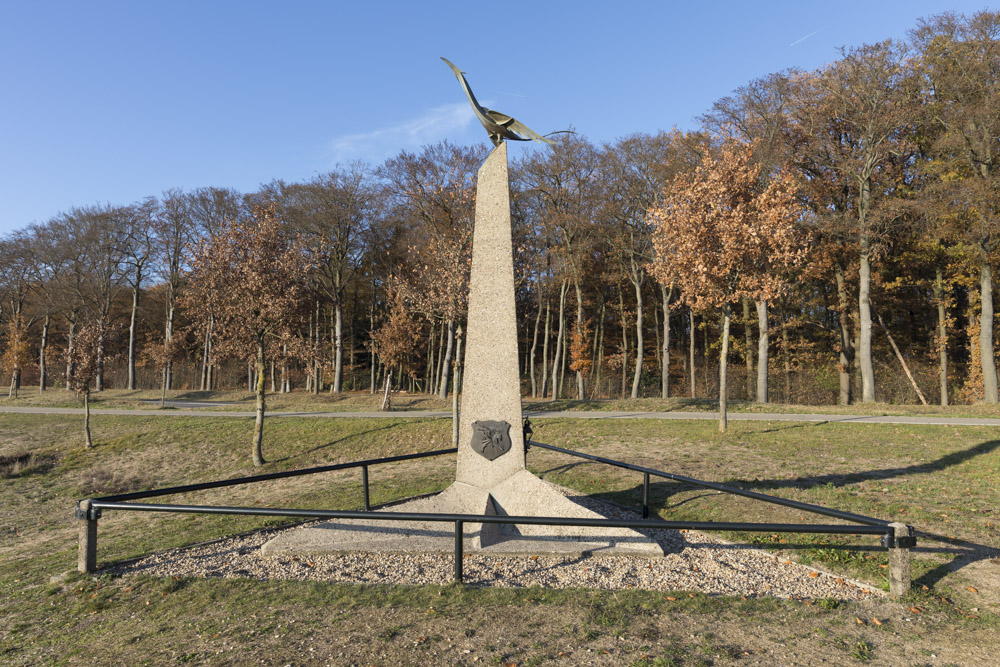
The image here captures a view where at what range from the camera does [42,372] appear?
33.5m

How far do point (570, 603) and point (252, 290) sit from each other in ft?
44.9

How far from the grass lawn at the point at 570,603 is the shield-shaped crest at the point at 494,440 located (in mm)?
1908

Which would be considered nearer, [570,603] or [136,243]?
[570,603]

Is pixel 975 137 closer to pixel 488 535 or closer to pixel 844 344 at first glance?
pixel 844 344

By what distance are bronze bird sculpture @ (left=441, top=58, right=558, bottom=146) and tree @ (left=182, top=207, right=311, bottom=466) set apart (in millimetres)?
10218

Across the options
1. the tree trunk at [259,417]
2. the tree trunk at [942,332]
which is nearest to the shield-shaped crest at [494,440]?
the tree trunk at [259,417]

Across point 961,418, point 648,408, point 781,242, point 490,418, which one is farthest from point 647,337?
point 490,418

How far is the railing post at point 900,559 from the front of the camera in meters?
4.34

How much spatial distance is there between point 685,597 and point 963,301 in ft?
100

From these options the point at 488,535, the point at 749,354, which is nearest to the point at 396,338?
the point at 749,354

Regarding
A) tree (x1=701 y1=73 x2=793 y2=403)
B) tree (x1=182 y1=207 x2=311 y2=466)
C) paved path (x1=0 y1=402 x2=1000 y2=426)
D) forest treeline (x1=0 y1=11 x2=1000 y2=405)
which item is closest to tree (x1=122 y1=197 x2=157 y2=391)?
forest treeline (x1=0 y1=11 x2=1000 y2=405)

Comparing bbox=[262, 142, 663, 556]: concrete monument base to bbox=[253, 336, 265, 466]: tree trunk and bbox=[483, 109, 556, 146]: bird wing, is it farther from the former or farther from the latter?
bbox=[253, 336, 265, 466]: tree trunk

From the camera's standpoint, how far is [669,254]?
14172mm

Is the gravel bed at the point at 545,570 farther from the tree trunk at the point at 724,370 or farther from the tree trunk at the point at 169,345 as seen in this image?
the tree trunk at the point at 169,345
